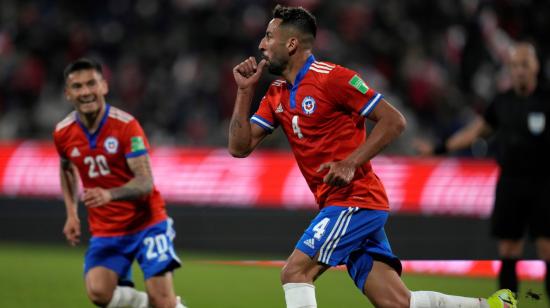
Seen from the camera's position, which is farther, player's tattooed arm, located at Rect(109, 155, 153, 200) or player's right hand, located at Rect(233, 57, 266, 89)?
player's tattooed arm, located at Rect(109, 155, 153, 200)

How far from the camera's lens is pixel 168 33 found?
15.2m

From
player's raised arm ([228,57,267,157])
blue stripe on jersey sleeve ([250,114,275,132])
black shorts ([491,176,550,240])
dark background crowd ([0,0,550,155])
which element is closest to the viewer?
player's raised arm ([228,57,267,157])

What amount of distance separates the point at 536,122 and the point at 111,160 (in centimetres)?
348

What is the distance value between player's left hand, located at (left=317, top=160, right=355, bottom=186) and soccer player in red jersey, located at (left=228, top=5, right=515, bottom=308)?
8 centimetres

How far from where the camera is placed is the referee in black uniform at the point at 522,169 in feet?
25.3

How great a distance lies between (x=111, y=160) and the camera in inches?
271

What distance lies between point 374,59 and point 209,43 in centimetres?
263

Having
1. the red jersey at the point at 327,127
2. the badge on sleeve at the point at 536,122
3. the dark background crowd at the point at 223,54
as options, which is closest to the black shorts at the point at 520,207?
the badge on sleeve at the point at 536,122

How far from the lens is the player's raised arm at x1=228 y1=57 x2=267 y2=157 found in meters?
5.58

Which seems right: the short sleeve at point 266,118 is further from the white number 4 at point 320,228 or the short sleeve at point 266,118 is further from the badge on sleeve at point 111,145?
the badge on sleeve at point 111,145

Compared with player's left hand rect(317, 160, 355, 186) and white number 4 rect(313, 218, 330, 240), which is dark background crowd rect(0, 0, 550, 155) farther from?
player's left hand rect(317, 160, 355, 186)

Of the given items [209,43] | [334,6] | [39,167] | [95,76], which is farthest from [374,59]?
[95,76]

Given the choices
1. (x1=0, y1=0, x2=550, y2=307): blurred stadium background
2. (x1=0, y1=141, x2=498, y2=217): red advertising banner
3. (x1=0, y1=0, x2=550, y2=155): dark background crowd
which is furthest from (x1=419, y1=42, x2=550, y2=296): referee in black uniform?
(x1=0, y1=0, x2=550, y2=155): dark background crowd

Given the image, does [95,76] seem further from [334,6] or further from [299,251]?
[334,6]
